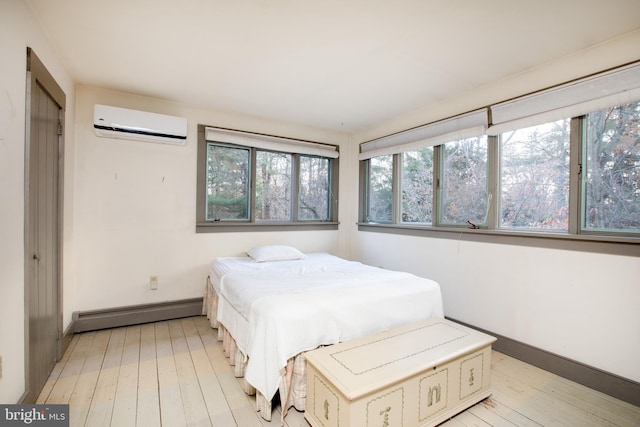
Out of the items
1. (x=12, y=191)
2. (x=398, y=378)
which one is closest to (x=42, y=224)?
(x=12, y=191)

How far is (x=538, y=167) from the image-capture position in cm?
242

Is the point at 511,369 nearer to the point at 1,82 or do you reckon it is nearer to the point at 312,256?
the point at 312,256

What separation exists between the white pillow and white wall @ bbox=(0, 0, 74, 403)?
→ 189cm

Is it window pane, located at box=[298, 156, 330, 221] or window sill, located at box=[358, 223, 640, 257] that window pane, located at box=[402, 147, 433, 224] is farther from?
window pane, located at box=[298, 156, 330, 221]

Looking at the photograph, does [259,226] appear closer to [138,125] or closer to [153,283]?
[153,283]

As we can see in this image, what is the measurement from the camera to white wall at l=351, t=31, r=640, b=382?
6.24 ft

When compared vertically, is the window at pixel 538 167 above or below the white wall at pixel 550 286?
above

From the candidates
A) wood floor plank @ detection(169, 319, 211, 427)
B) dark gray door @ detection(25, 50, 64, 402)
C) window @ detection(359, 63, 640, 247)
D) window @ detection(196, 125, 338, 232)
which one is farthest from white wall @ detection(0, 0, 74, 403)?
window @ detection(359, 63, 640, 247)

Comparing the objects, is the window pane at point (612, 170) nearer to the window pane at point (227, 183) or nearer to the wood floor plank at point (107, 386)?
the window pane at point (227, 183)

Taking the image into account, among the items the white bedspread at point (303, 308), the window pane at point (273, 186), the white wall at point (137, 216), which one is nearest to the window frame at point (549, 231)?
the white bedspread at point (303, 308)

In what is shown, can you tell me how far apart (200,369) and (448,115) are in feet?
10.8

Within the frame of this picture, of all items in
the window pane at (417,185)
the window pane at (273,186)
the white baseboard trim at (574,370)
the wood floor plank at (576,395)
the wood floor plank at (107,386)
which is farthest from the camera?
the window pane at (273,186)

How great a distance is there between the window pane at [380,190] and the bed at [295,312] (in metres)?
1.33

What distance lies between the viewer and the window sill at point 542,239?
190cm
